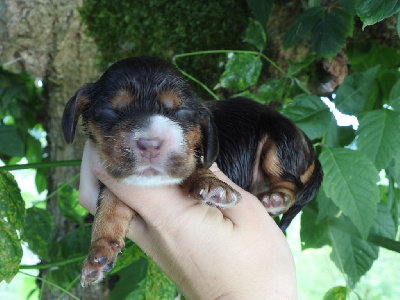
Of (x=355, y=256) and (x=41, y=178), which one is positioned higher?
(x=355, y=256)

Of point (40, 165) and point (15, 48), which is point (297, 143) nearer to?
point (40, 165)

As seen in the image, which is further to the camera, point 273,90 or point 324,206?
point 273,90

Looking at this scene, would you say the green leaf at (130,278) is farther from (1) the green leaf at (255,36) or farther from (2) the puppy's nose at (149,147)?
(1) the green leaf at (255,36)

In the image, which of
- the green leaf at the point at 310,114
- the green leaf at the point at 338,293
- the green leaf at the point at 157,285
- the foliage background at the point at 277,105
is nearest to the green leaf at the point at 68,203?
the foliage background at the point at 277,105

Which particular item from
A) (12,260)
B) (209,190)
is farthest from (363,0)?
(12,260)

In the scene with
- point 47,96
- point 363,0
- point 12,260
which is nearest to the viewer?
point 363,0

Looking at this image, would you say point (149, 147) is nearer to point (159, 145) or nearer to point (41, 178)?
point (159, 145)

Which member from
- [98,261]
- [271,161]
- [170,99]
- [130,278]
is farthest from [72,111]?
[130,278]
